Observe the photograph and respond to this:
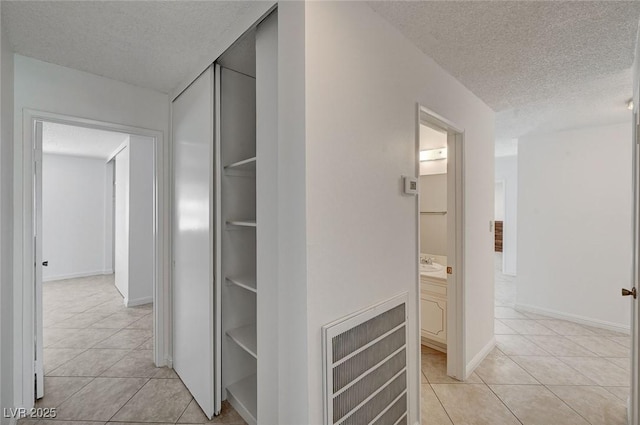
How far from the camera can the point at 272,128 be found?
1501mm

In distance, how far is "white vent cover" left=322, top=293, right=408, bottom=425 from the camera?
1.31 metres

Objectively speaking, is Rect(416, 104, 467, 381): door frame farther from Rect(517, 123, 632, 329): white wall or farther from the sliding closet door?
Rect(517, 123, 632, 329): white wall

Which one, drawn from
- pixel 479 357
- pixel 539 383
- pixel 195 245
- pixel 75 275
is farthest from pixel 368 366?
pixel 75 275

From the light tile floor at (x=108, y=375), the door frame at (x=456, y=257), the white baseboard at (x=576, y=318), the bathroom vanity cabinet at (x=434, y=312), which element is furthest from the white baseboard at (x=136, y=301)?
the white baseboard at (x=576, y=318)

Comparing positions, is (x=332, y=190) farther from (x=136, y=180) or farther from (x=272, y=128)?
(x=136, y=180)

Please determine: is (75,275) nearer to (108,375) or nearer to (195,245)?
(108,375)

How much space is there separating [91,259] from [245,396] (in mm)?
6233

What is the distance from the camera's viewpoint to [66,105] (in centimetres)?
222

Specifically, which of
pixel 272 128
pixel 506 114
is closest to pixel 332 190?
pixel 272 128

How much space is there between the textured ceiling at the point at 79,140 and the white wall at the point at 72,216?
428 millimetres

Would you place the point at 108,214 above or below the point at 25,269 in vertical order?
above

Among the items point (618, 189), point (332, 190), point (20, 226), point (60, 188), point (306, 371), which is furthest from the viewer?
point (60, 188)

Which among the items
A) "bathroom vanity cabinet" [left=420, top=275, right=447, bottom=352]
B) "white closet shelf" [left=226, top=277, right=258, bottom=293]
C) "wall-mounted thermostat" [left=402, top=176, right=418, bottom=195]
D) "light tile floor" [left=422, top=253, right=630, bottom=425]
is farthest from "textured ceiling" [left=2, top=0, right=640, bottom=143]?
"light tile floor" [left=422, top=253, right=630, bottom=425]

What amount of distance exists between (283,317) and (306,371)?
26cm
